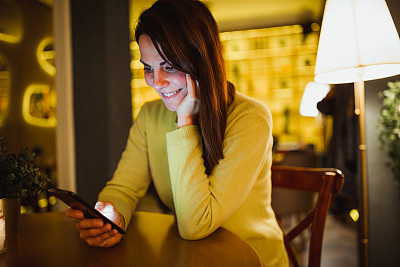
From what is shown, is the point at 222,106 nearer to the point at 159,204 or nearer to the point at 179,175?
the point at 179,175

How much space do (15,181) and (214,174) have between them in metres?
0.53

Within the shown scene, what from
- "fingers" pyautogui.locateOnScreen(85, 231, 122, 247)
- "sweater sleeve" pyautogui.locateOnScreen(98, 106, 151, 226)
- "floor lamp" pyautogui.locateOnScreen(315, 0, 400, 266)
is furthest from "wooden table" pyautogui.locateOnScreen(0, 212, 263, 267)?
"floor lamp" pyautogui.locateOnScreen(315, 0, 400, 266)

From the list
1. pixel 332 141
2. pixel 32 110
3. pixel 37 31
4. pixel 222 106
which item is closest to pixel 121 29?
pixel 37 31

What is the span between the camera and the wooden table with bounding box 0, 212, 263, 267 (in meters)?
0.68

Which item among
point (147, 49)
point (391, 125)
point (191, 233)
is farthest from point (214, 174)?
point (391, 125)

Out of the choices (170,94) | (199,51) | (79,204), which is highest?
(199,51)

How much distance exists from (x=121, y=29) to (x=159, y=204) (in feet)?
5.66

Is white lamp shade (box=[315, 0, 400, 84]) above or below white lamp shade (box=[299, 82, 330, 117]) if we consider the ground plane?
above

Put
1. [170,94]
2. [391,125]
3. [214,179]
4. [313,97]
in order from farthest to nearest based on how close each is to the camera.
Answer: [313,97], [391,125], [170,94], [214,179]

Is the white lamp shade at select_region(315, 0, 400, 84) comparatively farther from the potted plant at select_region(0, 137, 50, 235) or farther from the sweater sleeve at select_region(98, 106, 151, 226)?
the potted plant at select_region(0, 137, 50, 235)

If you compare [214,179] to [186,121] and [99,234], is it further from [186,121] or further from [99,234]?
[99,234]

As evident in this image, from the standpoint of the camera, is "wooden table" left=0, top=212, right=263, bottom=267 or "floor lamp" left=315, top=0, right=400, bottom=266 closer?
"wooden table" left=0, top=212, right=263, bottom=267

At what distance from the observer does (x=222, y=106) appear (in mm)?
1055

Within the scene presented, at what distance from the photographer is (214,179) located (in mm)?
928
